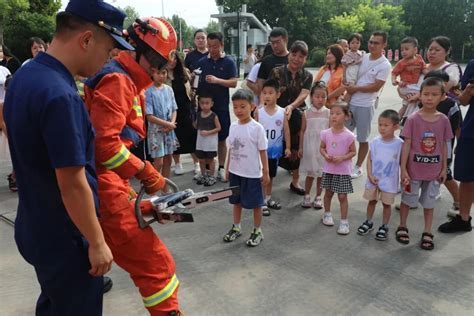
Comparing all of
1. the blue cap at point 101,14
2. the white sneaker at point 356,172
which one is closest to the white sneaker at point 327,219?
the white sneaker at point 356,172

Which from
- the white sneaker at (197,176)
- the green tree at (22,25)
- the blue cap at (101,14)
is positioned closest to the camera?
the blue cap at (101,14)

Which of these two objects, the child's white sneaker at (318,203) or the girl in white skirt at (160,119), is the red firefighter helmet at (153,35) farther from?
the child's white sneaker at (318,203)

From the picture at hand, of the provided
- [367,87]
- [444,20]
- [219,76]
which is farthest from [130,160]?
[444,20]

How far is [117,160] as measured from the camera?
2.02 metres

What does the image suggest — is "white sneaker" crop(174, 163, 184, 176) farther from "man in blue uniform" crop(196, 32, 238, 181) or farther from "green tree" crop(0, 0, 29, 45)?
"green tree" crop(0, 0, 29, 45)

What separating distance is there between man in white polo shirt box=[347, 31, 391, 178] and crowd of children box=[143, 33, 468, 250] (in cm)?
60

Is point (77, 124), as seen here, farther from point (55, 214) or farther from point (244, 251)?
point (244, 251)

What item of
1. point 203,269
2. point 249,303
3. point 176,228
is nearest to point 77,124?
point 249,303

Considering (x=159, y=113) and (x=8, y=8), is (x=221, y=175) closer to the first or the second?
(x=159, y=113)

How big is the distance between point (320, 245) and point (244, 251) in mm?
714

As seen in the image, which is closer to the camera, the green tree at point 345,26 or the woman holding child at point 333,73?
the woman holding child at point 333,73

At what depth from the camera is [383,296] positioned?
2934mm

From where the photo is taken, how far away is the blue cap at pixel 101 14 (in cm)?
160

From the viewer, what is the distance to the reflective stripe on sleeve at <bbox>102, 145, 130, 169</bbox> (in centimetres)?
201
